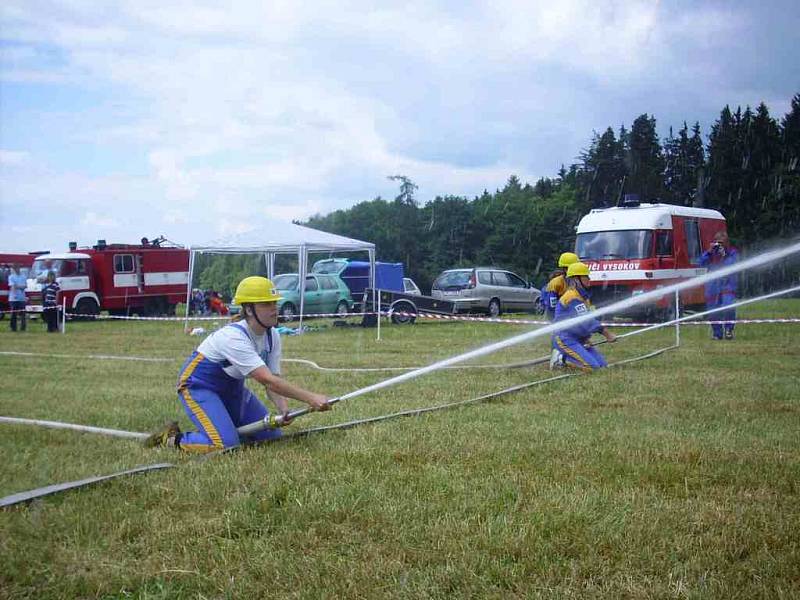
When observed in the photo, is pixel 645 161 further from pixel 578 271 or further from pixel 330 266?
pixel 578 271

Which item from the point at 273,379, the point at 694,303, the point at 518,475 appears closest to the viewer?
the point at 518,475

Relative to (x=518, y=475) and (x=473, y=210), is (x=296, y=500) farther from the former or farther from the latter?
(x=473, y=210)

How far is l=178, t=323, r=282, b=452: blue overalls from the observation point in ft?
Result: 19.8

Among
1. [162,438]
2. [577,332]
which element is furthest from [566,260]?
[162,438]

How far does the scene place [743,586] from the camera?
3326 millimetres

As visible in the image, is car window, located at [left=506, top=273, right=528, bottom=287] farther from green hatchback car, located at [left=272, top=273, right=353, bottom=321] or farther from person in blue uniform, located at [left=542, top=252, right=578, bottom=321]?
person in blue uniform, located at [left=542, top=252, right=578, bottom=321]

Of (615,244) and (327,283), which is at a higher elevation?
(615,244)

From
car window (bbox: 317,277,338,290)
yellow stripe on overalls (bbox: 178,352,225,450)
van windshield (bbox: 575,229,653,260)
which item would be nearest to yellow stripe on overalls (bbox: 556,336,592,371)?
yellow stripe on overalls (bbox: 178,352,225,450)

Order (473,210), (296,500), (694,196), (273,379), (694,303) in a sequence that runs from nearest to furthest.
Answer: (296,500) → (273,379) → (694,303) → (694,196) → (473,210)

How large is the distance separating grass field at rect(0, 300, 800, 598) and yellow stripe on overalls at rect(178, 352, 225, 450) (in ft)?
1.04

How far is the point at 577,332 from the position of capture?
10805mm

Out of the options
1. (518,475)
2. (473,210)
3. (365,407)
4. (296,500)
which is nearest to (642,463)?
(518,475)

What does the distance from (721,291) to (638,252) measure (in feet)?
17.4

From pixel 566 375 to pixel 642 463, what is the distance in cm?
478
